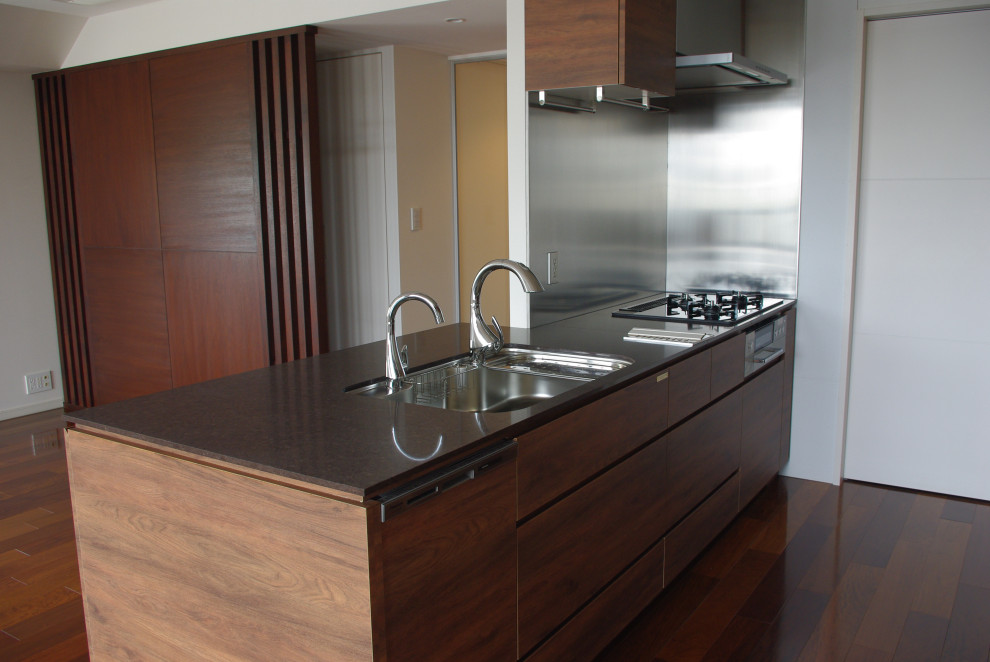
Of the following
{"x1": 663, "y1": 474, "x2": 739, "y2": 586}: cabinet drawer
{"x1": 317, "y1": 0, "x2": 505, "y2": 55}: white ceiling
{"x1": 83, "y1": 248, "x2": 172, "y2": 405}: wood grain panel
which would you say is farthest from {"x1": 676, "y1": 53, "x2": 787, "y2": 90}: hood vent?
{"x1": 83, "y1": 248, "x2": 172, "y2": 405}: wood grain panel

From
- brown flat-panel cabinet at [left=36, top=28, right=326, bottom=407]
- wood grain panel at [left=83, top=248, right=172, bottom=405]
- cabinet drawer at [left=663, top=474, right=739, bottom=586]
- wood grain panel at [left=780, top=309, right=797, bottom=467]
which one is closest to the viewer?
cabinet drawer at [left=663, top=474, right=739, bottom=586]

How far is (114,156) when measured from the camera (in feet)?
16.0

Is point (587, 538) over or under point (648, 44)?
under

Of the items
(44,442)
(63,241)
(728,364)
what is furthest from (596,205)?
(63,241)

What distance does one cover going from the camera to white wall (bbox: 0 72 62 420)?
516 cm

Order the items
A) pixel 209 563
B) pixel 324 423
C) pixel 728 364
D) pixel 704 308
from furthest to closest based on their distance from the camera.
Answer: pixel 704 308, pixel 728 364, pixel 324 423, pixel 209 563

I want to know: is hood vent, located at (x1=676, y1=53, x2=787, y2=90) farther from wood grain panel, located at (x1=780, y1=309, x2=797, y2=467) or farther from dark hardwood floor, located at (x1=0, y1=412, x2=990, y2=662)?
dark hardwood floor, located at (x1=0, y1=412, x2=990, y2=662)

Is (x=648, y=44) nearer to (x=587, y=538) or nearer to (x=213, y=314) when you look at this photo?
(x=587, y=538)

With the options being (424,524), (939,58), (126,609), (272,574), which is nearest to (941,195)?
(939,58)

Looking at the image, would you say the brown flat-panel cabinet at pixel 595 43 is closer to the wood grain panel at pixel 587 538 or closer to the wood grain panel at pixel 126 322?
the wood grain panel at pixel 587 538

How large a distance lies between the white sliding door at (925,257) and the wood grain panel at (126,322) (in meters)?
3.83

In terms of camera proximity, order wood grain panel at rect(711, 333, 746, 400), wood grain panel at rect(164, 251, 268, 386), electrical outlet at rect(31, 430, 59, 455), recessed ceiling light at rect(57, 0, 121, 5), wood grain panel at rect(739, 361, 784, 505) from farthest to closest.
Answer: electrical outlet at rect(31, 430, 59, 455) → wood grain panel at rect(164, 251, 268, 386) → recessed ceiling light at rect(57, 0, 121, 5) → wood grain panel at rect(739, 361, 784, 505) → wood grain panel at rect(711, 333, 746, 400)

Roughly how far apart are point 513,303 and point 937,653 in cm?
184

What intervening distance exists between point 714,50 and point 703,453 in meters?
1.83
